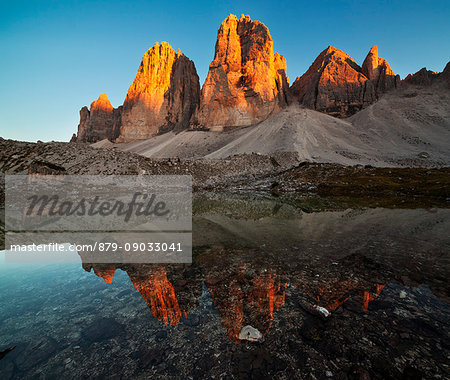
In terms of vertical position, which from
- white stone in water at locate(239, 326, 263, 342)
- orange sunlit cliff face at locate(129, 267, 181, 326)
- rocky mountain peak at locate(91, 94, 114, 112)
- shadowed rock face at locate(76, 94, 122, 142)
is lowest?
orange sunlit cliff face at locate(129, 267, 181, 326)

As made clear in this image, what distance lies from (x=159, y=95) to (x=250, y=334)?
150206mm

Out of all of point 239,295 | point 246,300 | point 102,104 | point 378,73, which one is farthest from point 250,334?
point 102,104

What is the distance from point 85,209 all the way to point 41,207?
3308 millimetres

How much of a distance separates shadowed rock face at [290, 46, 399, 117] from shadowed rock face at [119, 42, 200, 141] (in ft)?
231

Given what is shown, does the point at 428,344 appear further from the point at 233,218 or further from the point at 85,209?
the point at 85,209

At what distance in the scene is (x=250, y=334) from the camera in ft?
11.1

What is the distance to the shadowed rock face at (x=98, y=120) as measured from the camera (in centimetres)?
15512

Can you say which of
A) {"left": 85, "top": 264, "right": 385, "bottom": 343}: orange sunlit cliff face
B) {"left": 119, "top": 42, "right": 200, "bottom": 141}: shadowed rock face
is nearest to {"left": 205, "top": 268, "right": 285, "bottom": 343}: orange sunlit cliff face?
{"left": 85, "top": 264, "right": 385, "bottom": 343}: orange sunlit cliff face

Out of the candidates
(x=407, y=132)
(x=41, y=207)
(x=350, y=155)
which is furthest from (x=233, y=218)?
(x=407, y=132)

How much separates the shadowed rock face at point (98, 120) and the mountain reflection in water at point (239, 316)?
559ft

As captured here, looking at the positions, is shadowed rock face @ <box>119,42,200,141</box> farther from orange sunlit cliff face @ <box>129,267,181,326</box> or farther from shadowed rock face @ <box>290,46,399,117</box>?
orange sunlit cliff face @ <box>129,267,181,326</box>

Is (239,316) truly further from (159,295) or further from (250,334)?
(159,295)

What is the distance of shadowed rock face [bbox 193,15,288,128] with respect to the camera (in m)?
100

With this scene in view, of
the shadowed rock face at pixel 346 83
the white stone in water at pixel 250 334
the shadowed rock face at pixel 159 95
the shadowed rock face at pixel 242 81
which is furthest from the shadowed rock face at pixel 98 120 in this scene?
the white stone in water at pixel 250 334
